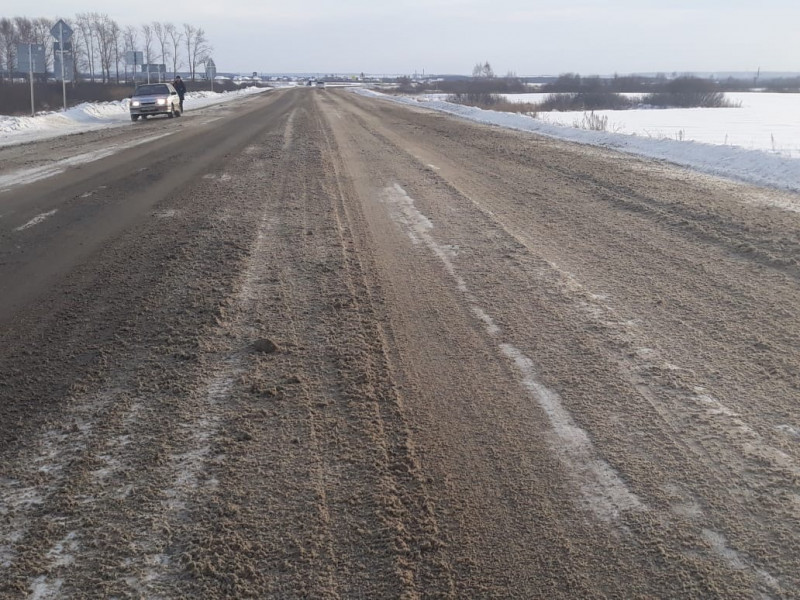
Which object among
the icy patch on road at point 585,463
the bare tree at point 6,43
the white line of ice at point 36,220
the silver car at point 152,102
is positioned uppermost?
the bare tree at point 6,43

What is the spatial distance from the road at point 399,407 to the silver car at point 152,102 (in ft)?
87.7

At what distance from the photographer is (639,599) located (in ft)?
8.75

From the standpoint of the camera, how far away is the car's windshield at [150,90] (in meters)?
34.1

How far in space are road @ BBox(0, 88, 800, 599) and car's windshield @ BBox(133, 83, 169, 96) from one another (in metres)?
27.7

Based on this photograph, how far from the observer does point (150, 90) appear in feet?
112

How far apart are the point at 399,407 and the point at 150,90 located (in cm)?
3458

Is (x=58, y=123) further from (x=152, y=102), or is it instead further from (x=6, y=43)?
(x=6, y=43)

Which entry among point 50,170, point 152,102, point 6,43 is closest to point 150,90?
point 152,102

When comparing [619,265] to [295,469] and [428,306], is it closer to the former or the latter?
[428,306]

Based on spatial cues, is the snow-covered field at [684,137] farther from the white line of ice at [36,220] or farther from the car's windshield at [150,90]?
the white line of ice at [36,220]

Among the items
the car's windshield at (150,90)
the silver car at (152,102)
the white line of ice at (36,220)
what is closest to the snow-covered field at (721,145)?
the white line of ice at (36,220)

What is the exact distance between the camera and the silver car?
3350cm

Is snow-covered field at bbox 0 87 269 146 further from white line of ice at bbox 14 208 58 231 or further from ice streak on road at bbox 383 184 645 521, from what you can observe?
ice streak on road at bbox 383 184 645 521

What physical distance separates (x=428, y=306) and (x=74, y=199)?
764 cm
